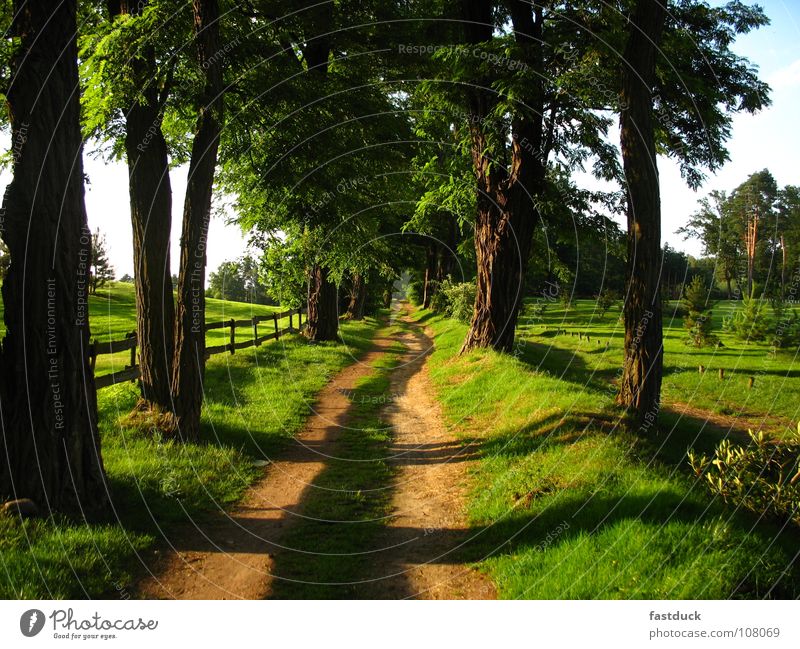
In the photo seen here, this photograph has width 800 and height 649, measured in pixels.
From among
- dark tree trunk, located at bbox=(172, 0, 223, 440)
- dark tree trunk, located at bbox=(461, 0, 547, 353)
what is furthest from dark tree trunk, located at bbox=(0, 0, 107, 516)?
dark tree trunk, located at bbox=(461, 0, 547, 353)

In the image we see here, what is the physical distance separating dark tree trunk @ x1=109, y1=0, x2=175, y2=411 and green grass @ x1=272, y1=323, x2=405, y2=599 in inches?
142

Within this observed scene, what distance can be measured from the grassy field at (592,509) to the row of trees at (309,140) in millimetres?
1622

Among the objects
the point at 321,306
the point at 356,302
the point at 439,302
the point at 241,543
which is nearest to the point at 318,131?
the point at 241,543

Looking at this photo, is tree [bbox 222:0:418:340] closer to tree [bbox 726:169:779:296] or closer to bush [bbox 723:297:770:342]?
tree [bbox 726:169:779:296]

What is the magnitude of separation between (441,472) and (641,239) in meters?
5.22

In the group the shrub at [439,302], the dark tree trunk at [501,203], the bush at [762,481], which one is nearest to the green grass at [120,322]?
the shrub at [439,302]

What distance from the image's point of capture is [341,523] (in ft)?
23.1

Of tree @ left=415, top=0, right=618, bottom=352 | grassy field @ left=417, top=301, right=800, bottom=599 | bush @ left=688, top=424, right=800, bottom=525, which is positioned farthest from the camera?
tree @ left=415, top=0, right=618, bottom=352

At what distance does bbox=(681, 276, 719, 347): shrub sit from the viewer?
26.6 metres

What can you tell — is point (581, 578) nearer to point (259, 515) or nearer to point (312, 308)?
point (259, 515)

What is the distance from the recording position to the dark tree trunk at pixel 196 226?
29.9ft

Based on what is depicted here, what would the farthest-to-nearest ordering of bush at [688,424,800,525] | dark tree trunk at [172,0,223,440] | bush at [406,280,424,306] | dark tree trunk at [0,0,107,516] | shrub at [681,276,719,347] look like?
bush at [406,280,424,306]
shrub at [681,276,719,347]
dark tree trunk at [172,0,223,440]
dark tree trunk at [0,0,107,516]
bush at [688,424,800,525]

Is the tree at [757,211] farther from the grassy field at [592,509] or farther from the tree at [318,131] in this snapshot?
the tree at [318,131]

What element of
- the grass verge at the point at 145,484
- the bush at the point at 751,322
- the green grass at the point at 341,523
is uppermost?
the bush at the point at 751,322
